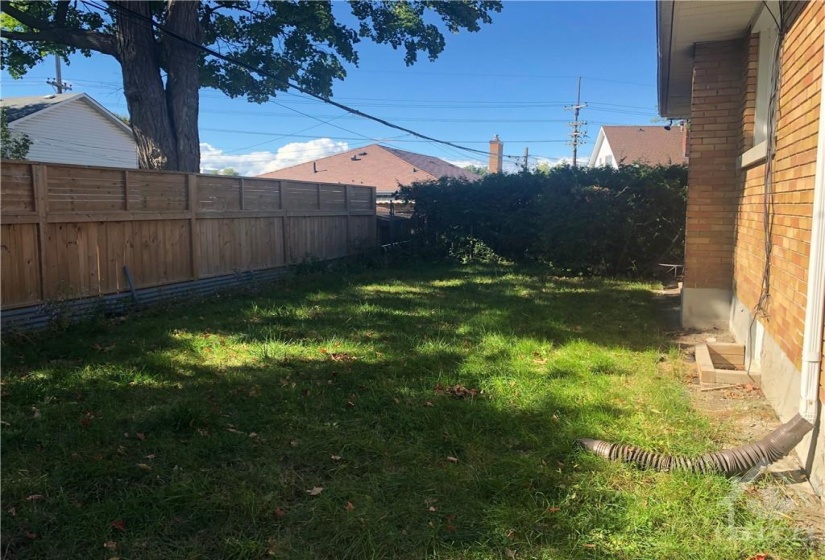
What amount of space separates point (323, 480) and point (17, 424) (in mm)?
2297

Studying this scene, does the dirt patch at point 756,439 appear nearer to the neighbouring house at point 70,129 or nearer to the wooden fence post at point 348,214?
the wooden fence post at point 348,214

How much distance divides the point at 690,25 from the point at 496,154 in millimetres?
38860

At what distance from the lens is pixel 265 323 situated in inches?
272

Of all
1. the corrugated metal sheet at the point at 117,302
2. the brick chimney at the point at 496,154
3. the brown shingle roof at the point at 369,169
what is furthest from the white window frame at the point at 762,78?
the brick chimney at the point at 496,154

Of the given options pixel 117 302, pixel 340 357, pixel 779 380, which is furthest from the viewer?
Result: pixel 117 302

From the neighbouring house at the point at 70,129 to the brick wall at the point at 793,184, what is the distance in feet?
69.8

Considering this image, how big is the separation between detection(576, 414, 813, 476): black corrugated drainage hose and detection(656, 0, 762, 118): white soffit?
3.83m

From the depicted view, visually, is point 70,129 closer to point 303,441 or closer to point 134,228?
point 134,228

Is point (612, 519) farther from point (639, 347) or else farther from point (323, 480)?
point (639, 347)

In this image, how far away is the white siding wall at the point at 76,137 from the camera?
21.6 metres

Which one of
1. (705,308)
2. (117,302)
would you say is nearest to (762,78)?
(705,308)

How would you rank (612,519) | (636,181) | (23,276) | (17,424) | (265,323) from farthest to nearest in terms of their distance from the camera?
(636,181), (265,323), (23,276), (17,424), (612,519)

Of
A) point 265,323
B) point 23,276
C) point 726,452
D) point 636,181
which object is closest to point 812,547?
point 726,452

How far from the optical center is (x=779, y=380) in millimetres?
3736
